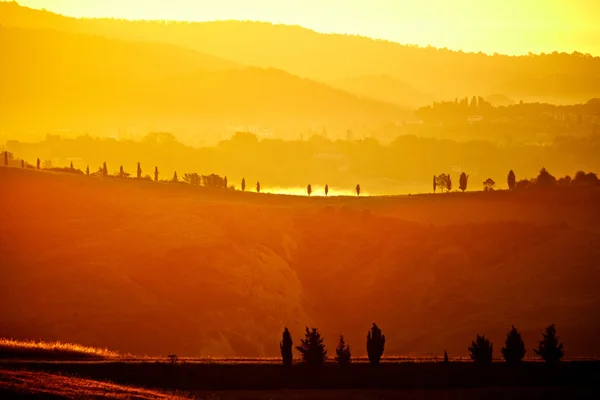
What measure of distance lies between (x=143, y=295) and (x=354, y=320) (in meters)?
34.8

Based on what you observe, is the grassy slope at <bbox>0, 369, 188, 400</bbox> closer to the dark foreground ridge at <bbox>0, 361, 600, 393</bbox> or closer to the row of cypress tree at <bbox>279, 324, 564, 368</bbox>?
the dark foreground ridge at <bbox>0, 361, 600, 393</bbox>

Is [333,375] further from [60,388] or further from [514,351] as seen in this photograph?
[60,388]

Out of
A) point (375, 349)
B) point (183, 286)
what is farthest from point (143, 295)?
point (375, 349)

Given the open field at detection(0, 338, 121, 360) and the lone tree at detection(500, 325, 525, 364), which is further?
the lone tree at detection(500, 325, 525, 364)

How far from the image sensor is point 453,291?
651 ft

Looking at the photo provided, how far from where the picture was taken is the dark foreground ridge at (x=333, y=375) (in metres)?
94.4

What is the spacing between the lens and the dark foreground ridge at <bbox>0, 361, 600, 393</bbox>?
94.4 m

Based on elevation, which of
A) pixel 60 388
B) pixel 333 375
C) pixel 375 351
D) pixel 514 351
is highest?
pixel 60 388

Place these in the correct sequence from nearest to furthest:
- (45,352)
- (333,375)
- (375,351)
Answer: (45,352), (333,375), (375,351)

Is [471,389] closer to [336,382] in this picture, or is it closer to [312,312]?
[336,382]

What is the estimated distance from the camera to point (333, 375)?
10112cm

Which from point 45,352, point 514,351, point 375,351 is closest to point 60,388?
point 45,352

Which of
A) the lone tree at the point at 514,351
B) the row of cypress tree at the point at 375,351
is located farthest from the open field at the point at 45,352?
the lone tree at the point at 514,351

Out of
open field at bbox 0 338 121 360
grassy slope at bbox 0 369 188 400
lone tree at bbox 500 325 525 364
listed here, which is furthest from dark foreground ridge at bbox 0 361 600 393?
grassy slope at bbox 0 369 188 400
